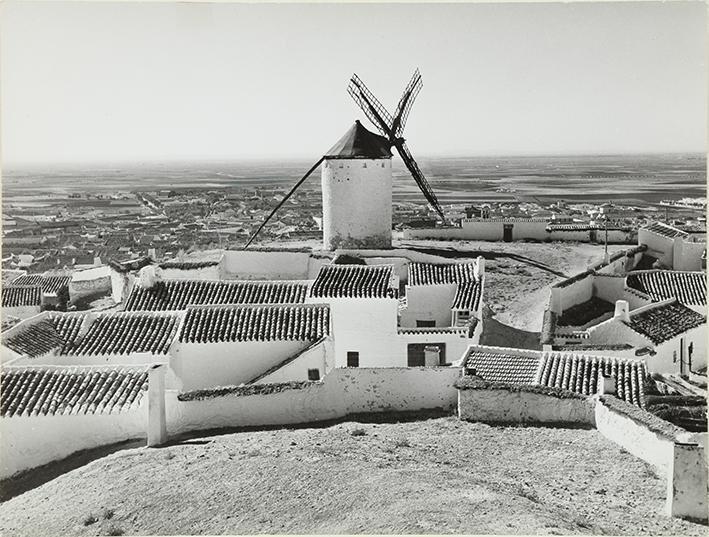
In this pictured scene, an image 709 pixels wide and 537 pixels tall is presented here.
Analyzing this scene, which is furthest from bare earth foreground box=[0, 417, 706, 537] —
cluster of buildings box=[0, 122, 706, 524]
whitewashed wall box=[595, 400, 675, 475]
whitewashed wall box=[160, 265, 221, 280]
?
whitewashed wall box=[160, 265, 221, 280]

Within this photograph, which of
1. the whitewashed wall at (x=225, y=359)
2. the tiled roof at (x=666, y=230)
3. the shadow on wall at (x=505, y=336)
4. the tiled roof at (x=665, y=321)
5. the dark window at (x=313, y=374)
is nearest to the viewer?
the dark window at (x=313, y=374)

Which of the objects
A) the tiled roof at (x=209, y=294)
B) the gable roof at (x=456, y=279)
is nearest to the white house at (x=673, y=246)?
the gable roof at (x=456, y=279)

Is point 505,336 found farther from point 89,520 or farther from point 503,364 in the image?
point 89,520

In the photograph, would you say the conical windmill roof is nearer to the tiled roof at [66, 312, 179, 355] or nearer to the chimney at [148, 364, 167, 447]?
the tiled roof at [66, 312, 179, 355]

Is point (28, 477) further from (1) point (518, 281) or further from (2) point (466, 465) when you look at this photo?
(1) point (518, 281)

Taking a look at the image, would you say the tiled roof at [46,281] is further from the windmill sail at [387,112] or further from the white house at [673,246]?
the white house at [673,246]

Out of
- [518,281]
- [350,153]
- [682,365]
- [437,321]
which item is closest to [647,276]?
[518,281]
